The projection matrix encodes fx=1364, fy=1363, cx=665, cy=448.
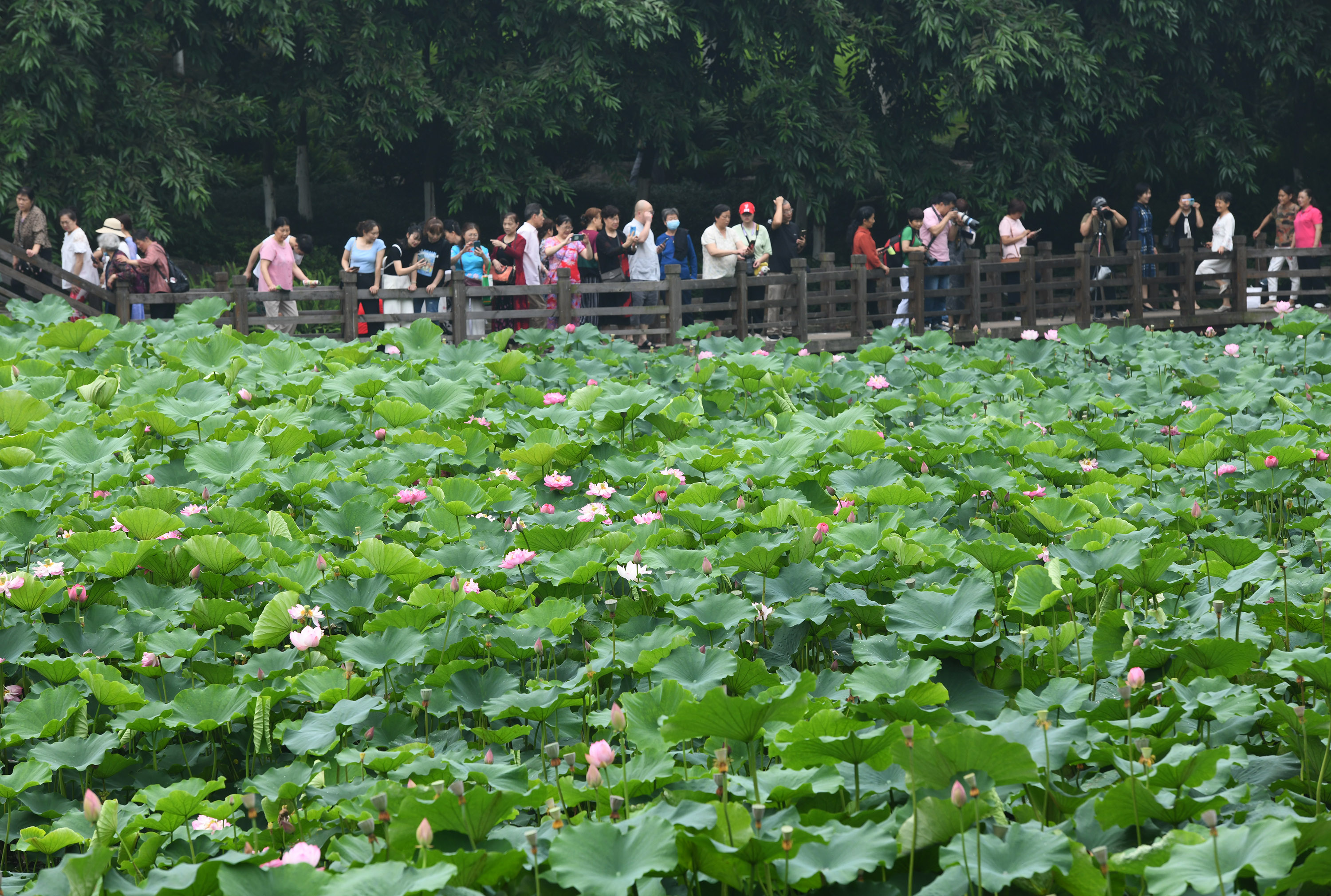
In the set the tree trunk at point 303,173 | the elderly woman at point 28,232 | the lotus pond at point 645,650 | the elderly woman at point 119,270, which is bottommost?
the lotus pond at point 645,650

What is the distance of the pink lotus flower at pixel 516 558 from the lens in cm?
321

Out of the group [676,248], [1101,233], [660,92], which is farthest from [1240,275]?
[660,92]

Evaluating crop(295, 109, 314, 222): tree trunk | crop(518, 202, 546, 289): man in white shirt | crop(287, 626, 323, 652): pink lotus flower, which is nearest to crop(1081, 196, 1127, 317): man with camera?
crop(518, 202, 546, 289): man in white shirt

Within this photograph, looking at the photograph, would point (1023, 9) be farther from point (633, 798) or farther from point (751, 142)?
point (633, 798)

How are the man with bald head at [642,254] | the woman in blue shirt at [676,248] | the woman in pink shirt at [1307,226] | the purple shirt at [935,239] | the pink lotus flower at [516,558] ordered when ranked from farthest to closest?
the woman in pink shirt at [1307,226] < the purple shirt at [935,239] < the woman in blue shirt at [676,248] < the man with bald head at [642,254] < the pink lotus flower at [516,558]

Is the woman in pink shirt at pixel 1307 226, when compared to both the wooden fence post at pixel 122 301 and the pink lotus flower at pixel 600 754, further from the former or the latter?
the pink lotus flower at pixel 600 754

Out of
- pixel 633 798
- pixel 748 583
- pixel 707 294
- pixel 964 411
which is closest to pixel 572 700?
pixel 633 798

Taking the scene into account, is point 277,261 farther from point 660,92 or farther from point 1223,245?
point 1223,245

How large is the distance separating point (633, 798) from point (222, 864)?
719 mm

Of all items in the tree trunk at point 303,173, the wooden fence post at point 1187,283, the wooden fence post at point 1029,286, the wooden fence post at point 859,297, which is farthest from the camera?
the tree trunk at point 303,173

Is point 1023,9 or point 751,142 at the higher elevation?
point 1023,9

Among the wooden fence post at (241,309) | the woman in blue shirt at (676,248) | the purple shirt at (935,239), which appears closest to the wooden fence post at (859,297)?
the purple shirt at (935,239)

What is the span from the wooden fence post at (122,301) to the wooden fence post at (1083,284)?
8254 mm

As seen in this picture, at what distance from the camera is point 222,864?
173 centimetres
